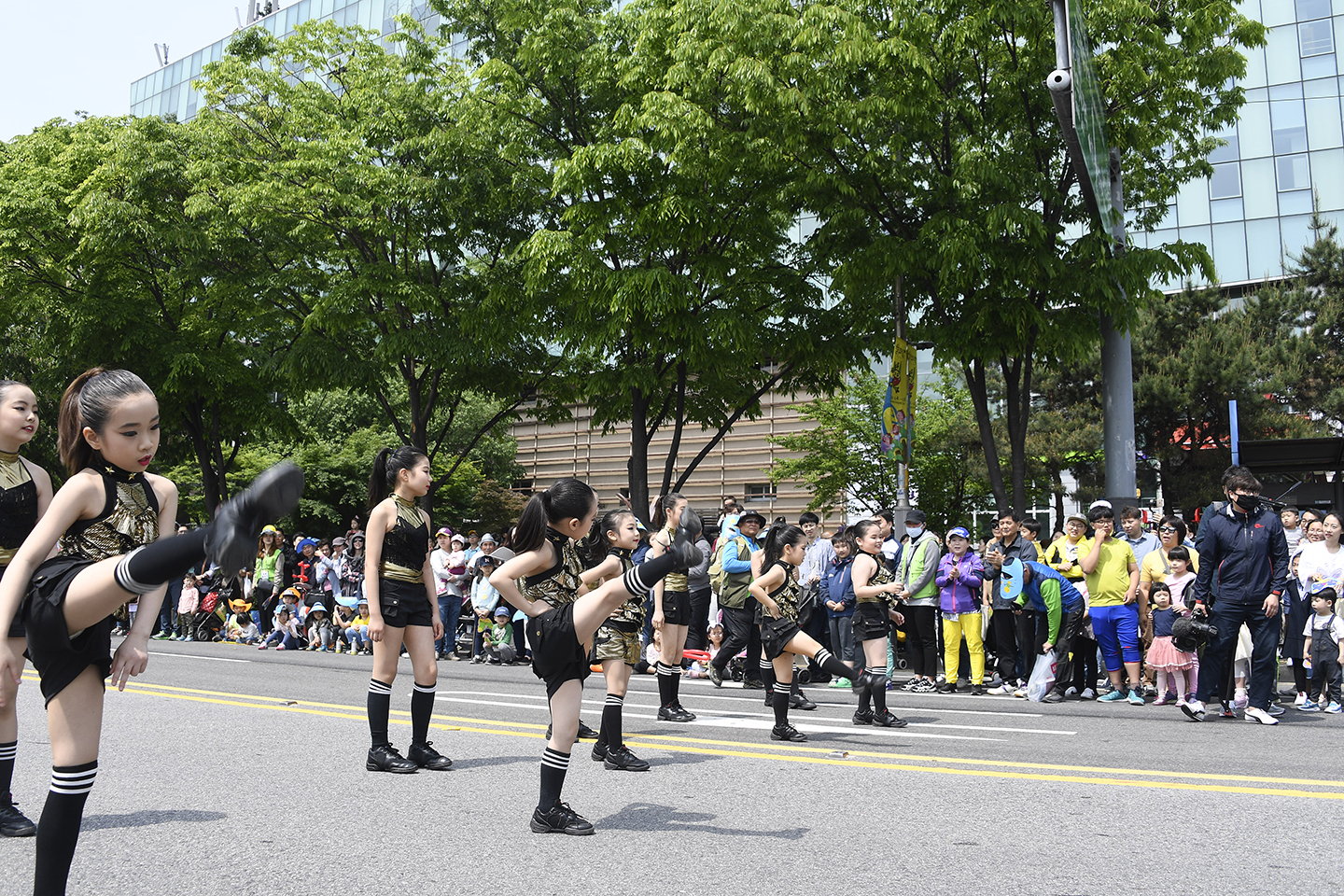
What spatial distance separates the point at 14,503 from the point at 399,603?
238 cm

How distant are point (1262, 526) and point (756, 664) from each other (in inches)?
219

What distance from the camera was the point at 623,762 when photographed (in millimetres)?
6969

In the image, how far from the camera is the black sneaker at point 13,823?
5.14m

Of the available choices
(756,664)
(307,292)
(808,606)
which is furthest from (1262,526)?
(307,292)

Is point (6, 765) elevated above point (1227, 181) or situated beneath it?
situated beneath

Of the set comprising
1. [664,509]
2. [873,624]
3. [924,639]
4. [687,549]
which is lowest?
[924,639]

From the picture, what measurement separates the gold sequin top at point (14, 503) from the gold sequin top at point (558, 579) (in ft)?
7.55

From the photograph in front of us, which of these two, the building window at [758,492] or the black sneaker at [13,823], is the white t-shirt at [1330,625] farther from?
the building window at [758,492]

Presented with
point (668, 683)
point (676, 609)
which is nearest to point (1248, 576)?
point (676, 609)

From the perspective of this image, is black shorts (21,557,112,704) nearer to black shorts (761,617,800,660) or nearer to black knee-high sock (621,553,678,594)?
black knee-high sock (621,553,678,594)

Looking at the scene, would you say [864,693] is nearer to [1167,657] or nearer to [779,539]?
[779,539]

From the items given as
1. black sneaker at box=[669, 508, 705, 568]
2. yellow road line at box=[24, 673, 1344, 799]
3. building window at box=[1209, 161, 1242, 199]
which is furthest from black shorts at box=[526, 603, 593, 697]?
building window at box=[1209, 161, 1242, 199]

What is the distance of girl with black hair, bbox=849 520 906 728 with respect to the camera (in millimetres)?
9094

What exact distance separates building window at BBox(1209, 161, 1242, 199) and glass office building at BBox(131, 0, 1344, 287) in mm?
37
